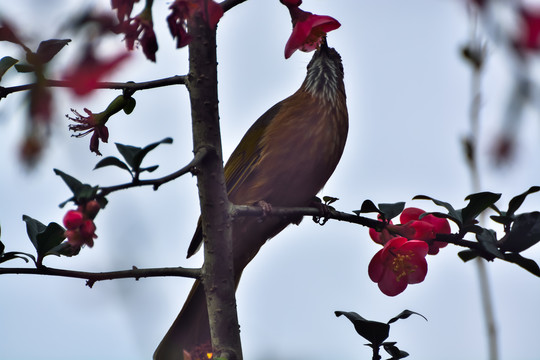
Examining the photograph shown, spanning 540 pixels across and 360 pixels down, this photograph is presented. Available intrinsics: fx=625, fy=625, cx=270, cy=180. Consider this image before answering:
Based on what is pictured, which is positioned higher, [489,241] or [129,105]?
[129,105]

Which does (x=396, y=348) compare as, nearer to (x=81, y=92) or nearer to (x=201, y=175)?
(x=201, y=175)

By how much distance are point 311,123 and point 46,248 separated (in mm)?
1742

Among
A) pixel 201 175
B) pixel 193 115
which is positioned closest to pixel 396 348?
pixel 201 175

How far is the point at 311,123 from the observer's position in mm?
3100

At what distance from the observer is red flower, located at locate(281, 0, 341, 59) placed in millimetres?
1715

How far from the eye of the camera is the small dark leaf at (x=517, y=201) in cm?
183

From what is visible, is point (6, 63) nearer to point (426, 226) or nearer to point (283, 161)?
point (426, 226)

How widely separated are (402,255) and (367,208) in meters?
0.18

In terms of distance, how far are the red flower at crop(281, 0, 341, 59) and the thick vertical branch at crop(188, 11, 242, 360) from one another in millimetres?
244

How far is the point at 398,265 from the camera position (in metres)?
1.92

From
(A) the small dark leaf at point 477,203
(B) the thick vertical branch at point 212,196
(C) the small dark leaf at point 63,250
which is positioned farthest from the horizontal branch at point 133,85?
(A) the small dark leaf at point 477,203

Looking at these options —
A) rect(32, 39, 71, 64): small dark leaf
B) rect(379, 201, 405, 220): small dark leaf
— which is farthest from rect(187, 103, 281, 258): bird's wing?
rect(32, 39, 71, 64): small dark leaf

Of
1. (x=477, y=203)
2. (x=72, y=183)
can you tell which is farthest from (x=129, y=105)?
(x=477, y=203)

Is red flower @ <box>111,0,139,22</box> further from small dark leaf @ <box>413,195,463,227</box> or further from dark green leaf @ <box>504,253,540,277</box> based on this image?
dark green leaf @ <box>504,253,540,277</box>
